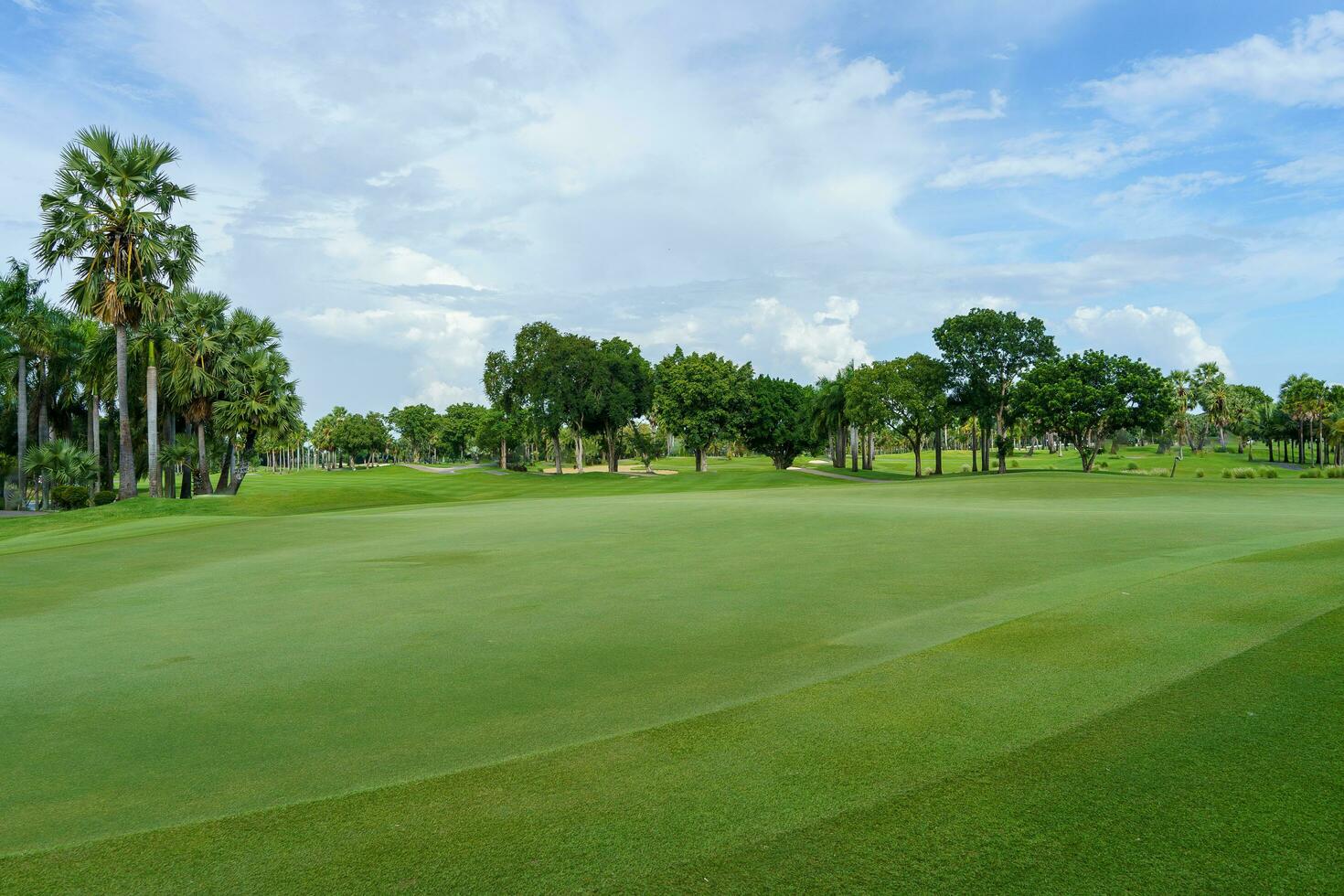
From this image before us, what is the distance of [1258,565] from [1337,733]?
7588mm

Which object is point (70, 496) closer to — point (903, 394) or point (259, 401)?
point (259, 401)

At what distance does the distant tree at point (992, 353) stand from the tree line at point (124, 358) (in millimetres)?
50241

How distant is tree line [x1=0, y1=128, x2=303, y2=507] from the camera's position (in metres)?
37.3

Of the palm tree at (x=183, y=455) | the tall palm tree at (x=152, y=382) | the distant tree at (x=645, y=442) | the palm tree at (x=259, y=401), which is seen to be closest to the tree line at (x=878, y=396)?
the distant tree at (x=645, y=442)

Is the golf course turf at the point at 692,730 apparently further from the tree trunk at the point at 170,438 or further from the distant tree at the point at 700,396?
the distant tree at the point at 700,396

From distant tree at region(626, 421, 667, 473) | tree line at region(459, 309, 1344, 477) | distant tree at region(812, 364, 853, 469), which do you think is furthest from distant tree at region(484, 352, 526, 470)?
distant tree at region(812, 364, 853, 469)

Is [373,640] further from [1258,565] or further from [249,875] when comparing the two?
[1258,565]

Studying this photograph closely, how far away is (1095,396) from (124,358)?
64.6 meters

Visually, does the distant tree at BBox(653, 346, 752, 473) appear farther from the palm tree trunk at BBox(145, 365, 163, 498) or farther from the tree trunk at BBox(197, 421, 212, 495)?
the palm tree trunk at BBox(145, 365, 163, 498)

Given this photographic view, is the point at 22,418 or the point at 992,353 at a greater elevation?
the point at 992,353

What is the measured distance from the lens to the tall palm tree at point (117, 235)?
36719mm

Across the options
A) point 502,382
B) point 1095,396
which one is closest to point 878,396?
point 1095,396

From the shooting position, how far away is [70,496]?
135 ft

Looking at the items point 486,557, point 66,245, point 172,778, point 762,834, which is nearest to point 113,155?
point 66,245
